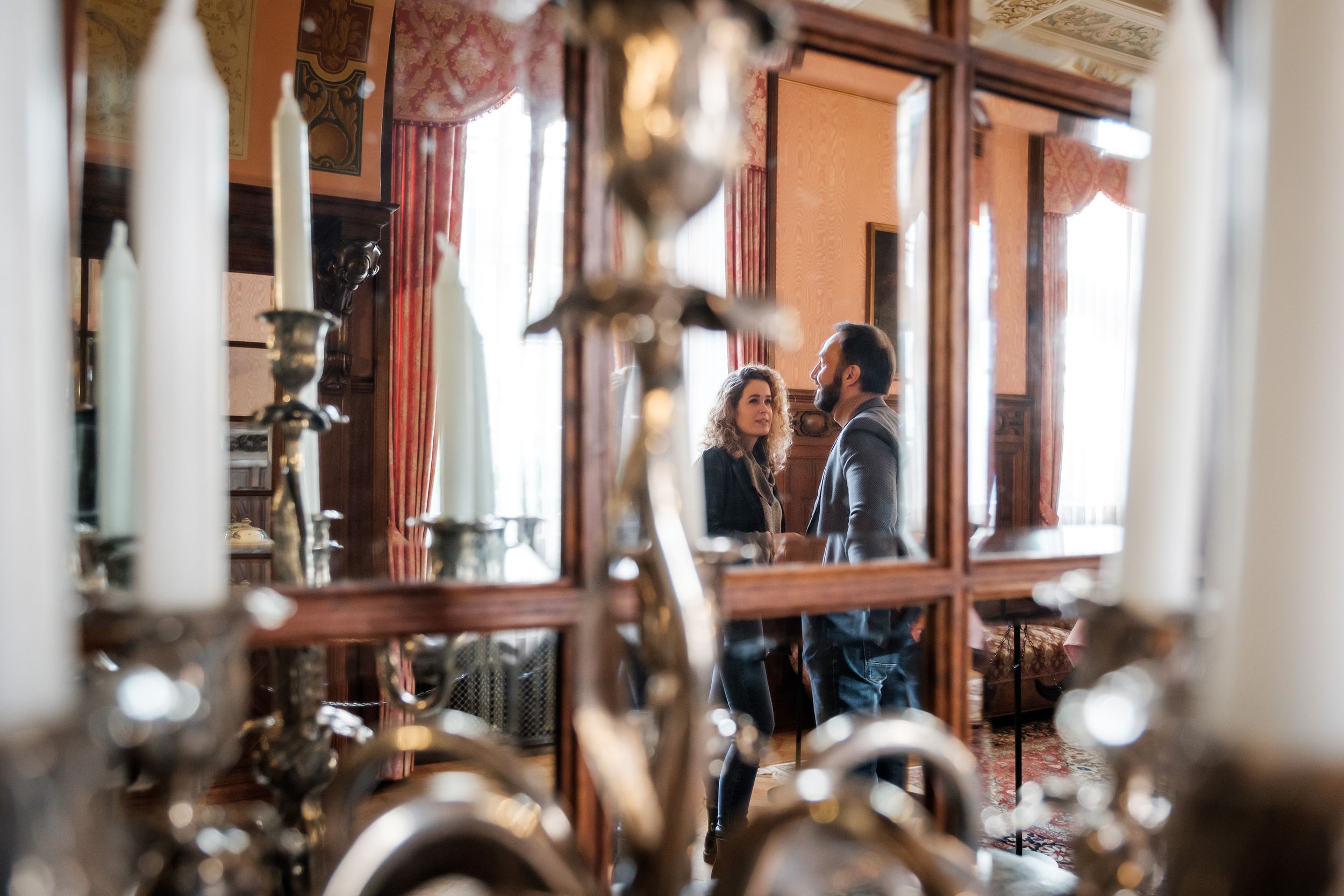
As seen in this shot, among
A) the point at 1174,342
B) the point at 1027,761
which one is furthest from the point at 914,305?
the point at 1027,761

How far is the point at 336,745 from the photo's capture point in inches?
14.6

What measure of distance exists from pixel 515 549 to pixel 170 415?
188mm

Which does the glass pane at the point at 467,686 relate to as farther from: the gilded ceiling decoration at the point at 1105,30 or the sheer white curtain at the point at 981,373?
the gilded ceiling decoration at the point at 1105,30

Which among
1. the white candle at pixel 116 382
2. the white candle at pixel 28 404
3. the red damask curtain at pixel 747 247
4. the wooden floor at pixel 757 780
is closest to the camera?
the white candle at pixel 28 404

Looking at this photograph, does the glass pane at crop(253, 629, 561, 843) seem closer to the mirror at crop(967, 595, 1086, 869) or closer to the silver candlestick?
the silver candlestick

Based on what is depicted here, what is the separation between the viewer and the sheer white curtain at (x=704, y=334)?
49 cm

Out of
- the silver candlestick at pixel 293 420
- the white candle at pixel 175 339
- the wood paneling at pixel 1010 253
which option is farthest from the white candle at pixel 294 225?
the wood paneling at pixel 1010 253

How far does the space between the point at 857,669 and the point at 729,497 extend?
0.37ft

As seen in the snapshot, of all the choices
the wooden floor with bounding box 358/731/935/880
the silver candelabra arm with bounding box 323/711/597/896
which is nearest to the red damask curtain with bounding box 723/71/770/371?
the wooden floor with bounding box 358/731/935/880

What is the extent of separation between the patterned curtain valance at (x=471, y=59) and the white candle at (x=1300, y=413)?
27 cm

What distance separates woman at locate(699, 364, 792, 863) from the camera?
447 millimetres

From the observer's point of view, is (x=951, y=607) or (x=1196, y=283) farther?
(x=951, y=607)

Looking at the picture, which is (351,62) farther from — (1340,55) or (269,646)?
(1340,55)

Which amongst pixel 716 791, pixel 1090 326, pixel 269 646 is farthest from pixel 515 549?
pixel 1090 326
